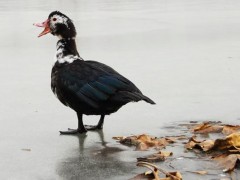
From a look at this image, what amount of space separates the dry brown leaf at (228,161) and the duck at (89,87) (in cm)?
82

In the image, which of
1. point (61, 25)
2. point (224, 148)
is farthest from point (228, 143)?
point (61, 25)

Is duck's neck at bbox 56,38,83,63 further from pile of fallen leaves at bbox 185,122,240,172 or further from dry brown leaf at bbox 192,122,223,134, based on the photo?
pile of fallen leaves at bbox 185,122,240,172

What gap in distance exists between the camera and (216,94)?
6.36 m

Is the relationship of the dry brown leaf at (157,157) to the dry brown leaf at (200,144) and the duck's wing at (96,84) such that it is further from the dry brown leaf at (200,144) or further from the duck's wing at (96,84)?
the duck's wing at (96,84)

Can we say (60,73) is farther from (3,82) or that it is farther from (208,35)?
(208,35)

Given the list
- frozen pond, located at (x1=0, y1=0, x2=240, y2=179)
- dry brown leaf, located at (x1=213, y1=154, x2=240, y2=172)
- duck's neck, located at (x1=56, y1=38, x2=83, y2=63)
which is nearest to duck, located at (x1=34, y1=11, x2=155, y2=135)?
duck's neck, located at (x1=56, y1=38, x2=83, y2=63)

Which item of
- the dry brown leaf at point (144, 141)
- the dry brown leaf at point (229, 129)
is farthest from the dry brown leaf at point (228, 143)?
the dry brown leaf at point (229, 129)

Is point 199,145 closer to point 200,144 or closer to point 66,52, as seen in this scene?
point 200,144

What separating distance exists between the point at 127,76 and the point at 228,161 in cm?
413

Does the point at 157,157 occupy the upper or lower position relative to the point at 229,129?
lower

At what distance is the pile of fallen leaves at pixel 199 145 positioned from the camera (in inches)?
141

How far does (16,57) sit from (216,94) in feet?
14.8

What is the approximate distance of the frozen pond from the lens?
4.07 meters

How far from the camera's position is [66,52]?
17.0ft
